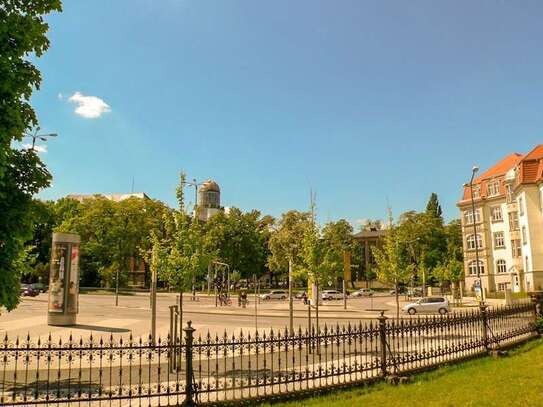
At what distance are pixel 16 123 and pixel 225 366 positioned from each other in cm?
616

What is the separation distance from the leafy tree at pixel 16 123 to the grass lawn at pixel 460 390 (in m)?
5.76

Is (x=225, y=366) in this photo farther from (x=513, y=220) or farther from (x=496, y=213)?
(x=496, y=213)

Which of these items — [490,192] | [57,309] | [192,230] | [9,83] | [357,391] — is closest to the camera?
[9,83]

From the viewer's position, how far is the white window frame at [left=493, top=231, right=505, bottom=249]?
54938 millimetres

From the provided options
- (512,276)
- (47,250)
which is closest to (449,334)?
(512,276)

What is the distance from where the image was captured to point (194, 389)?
8805mm

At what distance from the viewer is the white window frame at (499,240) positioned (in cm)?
5494

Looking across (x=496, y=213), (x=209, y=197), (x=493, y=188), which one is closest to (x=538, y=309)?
(x=496, y=213)

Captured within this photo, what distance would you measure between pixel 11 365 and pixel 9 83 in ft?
31.2

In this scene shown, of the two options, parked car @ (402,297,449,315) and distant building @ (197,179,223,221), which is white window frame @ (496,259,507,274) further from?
distant building @ (197,179,223,221)

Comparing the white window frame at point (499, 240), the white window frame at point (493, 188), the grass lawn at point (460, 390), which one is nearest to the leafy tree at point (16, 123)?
the grass lawn at point (460, 390)

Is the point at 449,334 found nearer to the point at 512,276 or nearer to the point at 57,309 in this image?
the point at 57,309

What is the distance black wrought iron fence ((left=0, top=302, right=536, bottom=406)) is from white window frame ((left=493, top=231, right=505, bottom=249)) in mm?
42706

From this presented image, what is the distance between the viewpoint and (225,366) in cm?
966
